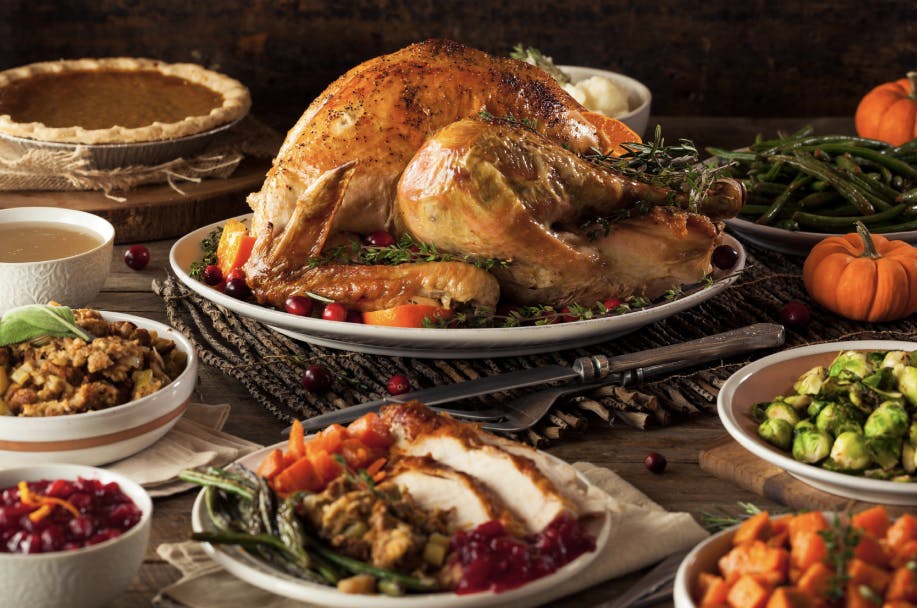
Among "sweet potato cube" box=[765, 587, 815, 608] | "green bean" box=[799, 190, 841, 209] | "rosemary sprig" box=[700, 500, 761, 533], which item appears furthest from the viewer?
"green bean" box=[799, 190, 841, 209]

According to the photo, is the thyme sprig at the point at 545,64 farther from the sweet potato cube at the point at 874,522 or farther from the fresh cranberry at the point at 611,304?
the sweet potato cube at the point at 874,522

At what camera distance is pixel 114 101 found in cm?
500

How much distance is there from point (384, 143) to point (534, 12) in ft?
10.2

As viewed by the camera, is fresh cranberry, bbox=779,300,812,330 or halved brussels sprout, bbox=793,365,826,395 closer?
halved brussels sprout, bbox=793,365,826,395

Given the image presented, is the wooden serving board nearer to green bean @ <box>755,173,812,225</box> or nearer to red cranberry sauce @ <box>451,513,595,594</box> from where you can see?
green bean @ <box>755,173,812,225</box>

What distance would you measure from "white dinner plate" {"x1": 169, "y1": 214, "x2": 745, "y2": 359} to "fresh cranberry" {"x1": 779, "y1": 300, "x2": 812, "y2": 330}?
0.91ft

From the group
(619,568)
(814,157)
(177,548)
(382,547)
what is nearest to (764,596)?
(619,568)

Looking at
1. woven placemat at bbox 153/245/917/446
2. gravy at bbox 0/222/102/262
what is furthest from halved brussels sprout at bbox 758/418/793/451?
gravy at bbox 0/222/102/262

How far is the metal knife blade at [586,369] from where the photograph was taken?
279 centimetres

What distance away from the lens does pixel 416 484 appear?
215cm

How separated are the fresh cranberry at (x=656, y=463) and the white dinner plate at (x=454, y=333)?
0.51 meters

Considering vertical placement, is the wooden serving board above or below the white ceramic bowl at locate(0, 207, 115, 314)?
below

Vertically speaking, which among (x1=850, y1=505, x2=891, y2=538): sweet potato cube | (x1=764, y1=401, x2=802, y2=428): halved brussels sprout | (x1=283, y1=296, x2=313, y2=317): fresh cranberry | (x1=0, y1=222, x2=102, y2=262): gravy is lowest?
(x1=0, y1=222, x2=102, y2=262): gravy

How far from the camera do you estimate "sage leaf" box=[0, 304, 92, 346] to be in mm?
2637
